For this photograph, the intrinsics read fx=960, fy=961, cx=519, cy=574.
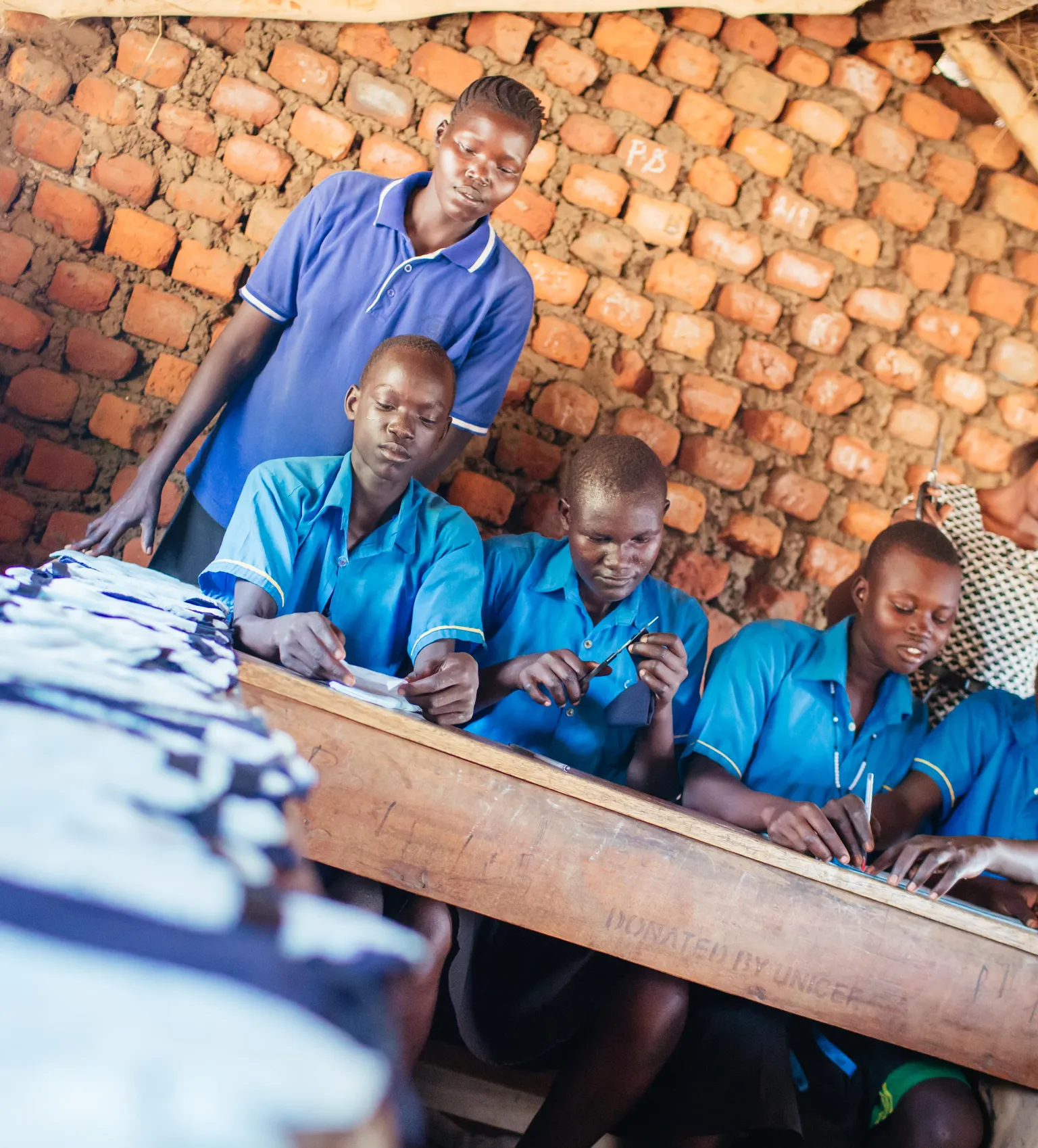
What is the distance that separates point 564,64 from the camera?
2080mm

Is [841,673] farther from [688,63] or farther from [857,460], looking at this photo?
[688,63]

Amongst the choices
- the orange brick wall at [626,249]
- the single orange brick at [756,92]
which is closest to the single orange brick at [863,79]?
the orange brick wall at [626,249]

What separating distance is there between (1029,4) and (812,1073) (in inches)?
82.5

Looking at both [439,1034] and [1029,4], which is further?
[1029,4]

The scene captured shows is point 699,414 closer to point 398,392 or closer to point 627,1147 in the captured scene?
point 398,392

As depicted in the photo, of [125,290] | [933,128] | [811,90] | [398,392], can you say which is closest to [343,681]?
[398,392]

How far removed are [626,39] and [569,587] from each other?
1297 millimetres

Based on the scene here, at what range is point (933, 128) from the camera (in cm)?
231

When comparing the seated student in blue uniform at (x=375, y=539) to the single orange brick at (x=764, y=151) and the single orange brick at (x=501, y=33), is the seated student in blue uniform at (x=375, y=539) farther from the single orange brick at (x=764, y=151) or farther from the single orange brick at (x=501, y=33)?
the single orange brick at (x=764, y=151)

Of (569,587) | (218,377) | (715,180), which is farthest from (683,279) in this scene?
(218,377)

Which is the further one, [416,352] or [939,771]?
[939,771]

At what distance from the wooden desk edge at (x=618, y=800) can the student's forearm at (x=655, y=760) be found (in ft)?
1.19

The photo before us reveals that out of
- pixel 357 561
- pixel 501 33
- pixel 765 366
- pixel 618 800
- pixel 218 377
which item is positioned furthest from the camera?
pixel 765 366

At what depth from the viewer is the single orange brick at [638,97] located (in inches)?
83.1
